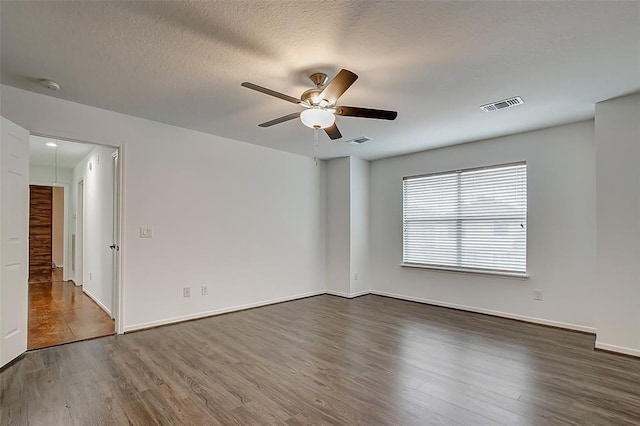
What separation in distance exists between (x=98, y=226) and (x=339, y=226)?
3935 mm

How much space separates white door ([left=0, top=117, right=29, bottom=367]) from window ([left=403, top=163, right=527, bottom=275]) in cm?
497

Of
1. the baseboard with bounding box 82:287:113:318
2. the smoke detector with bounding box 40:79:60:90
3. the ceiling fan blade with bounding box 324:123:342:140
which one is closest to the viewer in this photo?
the smoke detector with bounding box 40:79:60:90

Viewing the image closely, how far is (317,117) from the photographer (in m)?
2.65

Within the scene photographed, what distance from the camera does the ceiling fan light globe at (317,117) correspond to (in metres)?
2.63

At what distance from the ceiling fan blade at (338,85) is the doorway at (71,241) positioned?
2789mm

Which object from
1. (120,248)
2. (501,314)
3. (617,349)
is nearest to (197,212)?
(120,248)

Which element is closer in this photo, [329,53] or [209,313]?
[329,53]

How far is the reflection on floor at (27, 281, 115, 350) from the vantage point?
3.55 m

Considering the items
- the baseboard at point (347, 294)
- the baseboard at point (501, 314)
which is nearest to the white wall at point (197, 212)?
the baseboard at point (347, 294)

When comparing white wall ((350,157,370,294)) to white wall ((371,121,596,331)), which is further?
white wall ((350,157,370,294))

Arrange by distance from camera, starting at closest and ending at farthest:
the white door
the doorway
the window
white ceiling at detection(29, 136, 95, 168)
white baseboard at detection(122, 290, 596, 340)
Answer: the white door, white baseboard at detection(122, 290, 596, 340), the doorway, the window, white ceiling at detection(29, 136, 95, 168)

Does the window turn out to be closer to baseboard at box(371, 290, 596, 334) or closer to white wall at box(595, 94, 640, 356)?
baseboard at box(371, 290, 596, 334)

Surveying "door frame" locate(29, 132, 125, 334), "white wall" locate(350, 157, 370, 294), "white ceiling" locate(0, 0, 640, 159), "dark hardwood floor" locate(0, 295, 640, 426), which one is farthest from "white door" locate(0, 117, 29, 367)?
"white wall" locate(350, 157, 370, 294)

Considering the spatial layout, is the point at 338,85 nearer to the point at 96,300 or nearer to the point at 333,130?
the point at 333,130
